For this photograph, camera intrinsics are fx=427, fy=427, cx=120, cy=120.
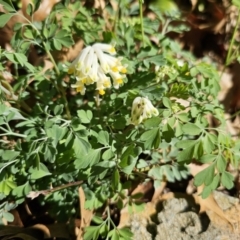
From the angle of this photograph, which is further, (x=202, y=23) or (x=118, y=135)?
(x=202, y=23)

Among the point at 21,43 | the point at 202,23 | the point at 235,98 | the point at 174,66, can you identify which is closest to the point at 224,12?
the point at 202,23

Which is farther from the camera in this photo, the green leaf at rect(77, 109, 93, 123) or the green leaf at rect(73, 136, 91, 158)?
the green leaf at rect(77, 109, 93, 123)

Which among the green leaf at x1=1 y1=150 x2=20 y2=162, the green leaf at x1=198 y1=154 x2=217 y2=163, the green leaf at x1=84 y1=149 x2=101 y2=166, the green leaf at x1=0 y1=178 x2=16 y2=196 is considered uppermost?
the green leaf at x1=198 y1=154 x2=217 y2=163

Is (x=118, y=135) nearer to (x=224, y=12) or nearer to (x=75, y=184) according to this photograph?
(x=75, y=184)

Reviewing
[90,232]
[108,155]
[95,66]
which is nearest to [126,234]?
[90,232]

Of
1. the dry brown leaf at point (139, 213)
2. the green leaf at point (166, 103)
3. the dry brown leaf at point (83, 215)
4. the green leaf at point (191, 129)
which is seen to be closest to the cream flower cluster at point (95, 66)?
the green leaf at point (166, 103)

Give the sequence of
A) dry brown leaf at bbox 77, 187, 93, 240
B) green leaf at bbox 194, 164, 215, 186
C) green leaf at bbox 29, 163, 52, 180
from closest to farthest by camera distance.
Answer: green leaf at bbox 194, 164, 215, 186 → green leaf at bbox 29, 163, 52, 180 → dry brown leaf at bbox 77, 187, 93, 240

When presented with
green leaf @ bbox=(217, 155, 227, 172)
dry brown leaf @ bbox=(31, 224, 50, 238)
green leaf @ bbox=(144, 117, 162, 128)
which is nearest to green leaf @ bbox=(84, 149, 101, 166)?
green leaf @ bbox=(144, 117, 162, 128)

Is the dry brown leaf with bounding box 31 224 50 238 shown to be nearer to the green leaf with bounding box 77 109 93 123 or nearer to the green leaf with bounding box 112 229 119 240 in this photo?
the green leaf with bounding box 112 229 119 240
